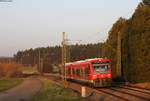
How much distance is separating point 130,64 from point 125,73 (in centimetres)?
231

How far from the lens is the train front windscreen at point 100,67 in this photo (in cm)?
2902

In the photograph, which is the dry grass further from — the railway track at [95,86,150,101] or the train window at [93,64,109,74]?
the railway track at [95,86,150,101]

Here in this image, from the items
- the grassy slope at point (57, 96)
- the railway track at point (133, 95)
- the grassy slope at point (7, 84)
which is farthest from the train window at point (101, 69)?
the grassy slope at point (7, 84)

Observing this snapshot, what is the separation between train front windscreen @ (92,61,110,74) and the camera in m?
29.0

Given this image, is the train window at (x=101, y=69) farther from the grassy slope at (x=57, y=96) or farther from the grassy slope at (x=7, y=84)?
the grassy slope at (x=7, y=84)

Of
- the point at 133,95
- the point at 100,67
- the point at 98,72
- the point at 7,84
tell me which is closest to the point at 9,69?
the point at 7,84

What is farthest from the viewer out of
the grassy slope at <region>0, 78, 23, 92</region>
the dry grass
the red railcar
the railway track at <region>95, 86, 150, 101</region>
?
the dry grass

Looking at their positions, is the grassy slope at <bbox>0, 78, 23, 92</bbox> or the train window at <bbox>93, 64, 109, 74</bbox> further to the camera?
the grassy slope at <bbox>0, 78, 23, 92</bbox>

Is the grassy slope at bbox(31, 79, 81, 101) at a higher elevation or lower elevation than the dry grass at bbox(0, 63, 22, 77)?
lower

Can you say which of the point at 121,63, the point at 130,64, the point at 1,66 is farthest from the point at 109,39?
the point at 1,66

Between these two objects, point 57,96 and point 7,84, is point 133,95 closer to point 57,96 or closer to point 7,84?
point 57,96

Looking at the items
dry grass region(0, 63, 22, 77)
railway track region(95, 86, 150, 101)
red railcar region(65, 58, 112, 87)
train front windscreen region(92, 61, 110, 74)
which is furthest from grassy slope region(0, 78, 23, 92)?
dry grass region(0, 63, 22, 77)

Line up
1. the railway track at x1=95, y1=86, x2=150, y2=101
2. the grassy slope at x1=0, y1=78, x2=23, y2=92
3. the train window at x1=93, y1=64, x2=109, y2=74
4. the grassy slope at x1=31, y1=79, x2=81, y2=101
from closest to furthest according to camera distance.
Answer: the railway track at x1=95, y1=86, x2=150, y2=101 → the grassy slope at x1=31, y1=79, x2=81, y2=101 → the train window at x1=93, y1=64, x2=109, y2=74 → the grassy slope at x1=0, y1=78, x2=23, y2=92

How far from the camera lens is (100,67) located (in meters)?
29.3
